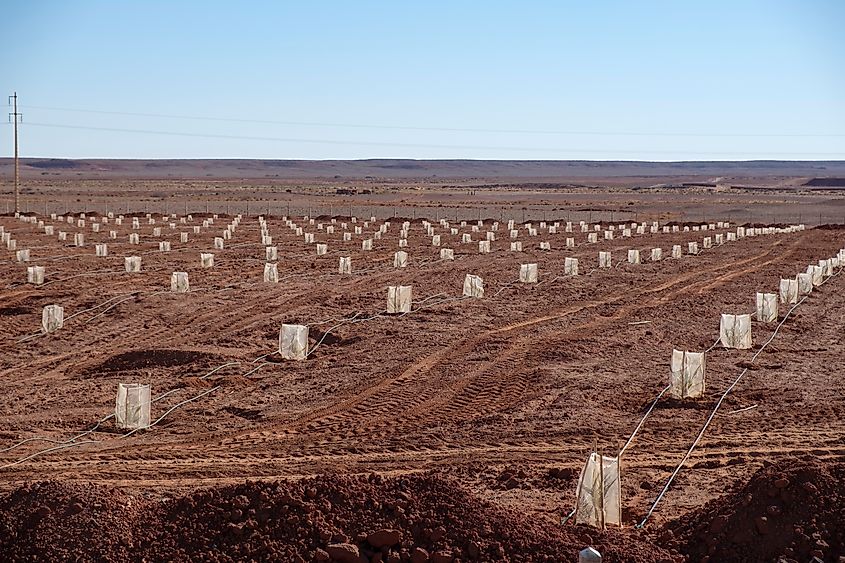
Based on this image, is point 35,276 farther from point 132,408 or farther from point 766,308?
point 766,308

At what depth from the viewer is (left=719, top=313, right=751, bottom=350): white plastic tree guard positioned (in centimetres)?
1505

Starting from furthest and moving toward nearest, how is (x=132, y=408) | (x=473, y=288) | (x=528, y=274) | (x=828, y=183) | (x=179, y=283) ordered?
(x=828, y=183)
(x=528, y=274)
(x=179, y=283)
(x=473, y=288)
(x=132, y=408)

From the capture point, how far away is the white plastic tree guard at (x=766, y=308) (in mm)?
17641

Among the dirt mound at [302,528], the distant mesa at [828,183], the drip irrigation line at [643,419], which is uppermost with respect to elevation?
the distant mesa at [828,183]

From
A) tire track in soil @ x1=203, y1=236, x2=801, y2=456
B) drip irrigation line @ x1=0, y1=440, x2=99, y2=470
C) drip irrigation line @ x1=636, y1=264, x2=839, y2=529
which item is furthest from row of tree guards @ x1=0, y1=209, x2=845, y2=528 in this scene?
tire track in soil @ x1=203, y1=236, x2=801, y2=456

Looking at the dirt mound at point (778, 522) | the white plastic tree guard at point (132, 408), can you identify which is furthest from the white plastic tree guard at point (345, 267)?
the dirt mound at point (778, 522)

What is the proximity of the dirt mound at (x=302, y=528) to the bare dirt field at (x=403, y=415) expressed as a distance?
15mm

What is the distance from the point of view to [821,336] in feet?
53.7

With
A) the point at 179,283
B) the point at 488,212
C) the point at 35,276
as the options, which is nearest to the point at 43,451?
the point at 179,283

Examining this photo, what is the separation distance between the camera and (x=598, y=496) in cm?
745

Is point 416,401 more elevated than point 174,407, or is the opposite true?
point 416,401

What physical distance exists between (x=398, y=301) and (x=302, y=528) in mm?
11691

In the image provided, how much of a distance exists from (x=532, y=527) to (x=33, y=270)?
18.5 metres

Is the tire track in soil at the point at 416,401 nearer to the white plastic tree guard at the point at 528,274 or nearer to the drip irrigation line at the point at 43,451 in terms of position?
the drip irrigation line at the point at 43,451
